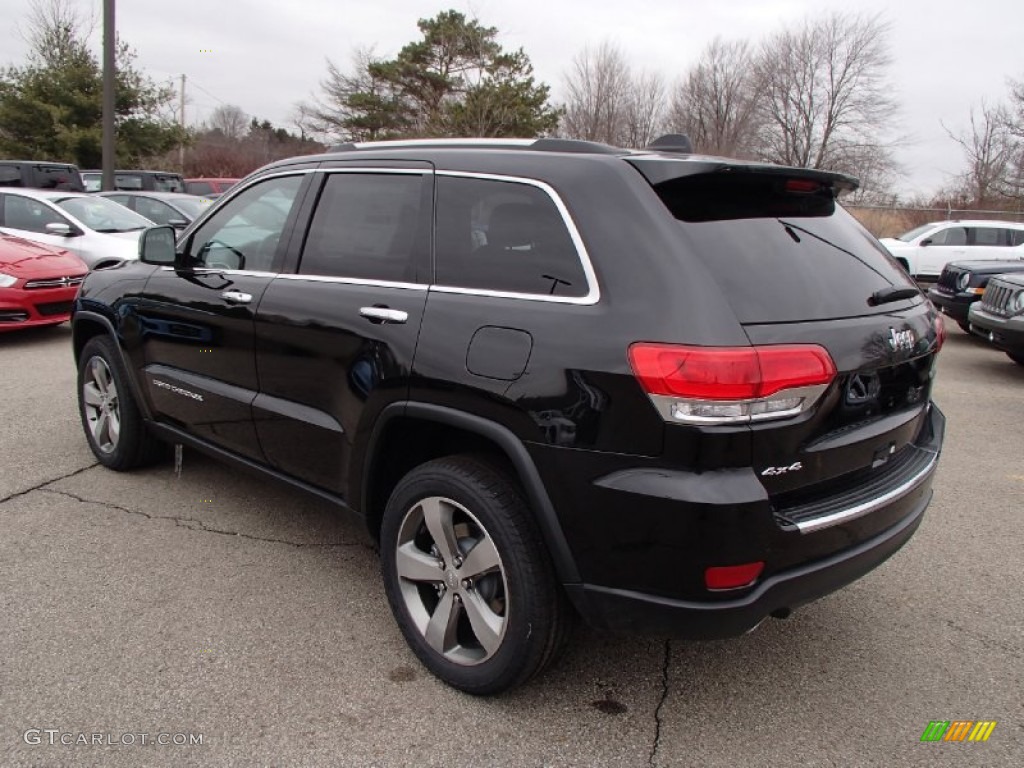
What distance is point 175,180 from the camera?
21.9 metres

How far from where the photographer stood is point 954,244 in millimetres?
15312

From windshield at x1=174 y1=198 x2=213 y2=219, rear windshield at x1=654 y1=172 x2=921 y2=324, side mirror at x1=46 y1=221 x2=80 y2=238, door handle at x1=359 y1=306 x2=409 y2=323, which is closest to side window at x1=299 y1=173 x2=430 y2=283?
door handle at x1=359 y1=306 x2=409 y2=323

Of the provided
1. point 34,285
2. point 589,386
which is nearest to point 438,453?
point 589,386

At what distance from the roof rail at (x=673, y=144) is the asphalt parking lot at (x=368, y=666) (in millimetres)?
1898

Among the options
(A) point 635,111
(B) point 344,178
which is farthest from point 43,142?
(B) point 344,178

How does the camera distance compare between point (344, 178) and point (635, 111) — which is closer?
point (344, 178)

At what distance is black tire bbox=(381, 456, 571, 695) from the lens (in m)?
2.29

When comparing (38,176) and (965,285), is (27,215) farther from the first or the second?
(965,285)

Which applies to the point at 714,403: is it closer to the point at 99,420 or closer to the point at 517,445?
the point at 517,445

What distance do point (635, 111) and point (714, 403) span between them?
109 ft

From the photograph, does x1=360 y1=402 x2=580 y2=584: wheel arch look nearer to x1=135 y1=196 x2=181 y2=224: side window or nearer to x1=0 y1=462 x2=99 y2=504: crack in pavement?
x1=0 y1=462 x2=99 y2=504: crack in pavement

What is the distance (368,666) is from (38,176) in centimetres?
1754

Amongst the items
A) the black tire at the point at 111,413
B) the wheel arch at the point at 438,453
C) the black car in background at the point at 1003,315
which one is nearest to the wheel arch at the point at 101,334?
the black tire at the point at 111,413

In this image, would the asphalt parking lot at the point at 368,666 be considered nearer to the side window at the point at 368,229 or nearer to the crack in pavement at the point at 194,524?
the crack in pavement at the point at 194,524
